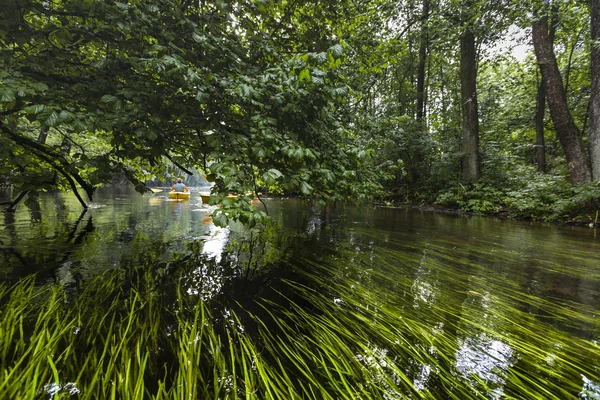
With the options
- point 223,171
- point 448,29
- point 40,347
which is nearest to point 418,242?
point 223,171

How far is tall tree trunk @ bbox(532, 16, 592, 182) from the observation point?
730 cm

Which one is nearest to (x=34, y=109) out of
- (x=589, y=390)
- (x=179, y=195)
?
(x=589, y=390)

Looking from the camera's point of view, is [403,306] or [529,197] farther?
[529,197]

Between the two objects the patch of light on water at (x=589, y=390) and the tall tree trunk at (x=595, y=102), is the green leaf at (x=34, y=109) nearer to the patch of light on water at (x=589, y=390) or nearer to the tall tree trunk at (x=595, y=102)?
the patch of light on water at (x=589, y=390)

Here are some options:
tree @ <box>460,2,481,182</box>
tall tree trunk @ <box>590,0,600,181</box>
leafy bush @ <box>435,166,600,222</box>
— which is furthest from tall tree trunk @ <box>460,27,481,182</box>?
tall tree trunk @ <box>590,0,600,181</box>

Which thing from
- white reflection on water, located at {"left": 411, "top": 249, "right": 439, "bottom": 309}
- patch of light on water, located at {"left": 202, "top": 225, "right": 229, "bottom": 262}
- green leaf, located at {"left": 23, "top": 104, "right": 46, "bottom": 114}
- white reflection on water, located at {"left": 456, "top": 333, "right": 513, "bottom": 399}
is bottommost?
white reflection on water, located at {"left": 456, "top": 333, "right": 513, "bottom": 399}

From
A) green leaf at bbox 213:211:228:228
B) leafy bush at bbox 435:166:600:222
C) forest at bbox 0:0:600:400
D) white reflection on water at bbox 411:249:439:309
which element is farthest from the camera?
leafy bush at bbox 435:166:600:222

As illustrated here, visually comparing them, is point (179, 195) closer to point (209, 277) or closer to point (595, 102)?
point (209, 277)

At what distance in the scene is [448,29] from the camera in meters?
6.12

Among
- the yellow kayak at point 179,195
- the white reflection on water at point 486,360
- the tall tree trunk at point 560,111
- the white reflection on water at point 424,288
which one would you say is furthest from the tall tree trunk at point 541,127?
the yellow kayak at point 179,195

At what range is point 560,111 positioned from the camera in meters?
7.75

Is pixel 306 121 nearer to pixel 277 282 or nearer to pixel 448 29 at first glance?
pixel 277 282

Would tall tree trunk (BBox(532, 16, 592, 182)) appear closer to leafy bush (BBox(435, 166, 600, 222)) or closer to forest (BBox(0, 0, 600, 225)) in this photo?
leafy bush (BBox(435, 166, 600, 222))

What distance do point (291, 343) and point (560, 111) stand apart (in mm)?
10732
